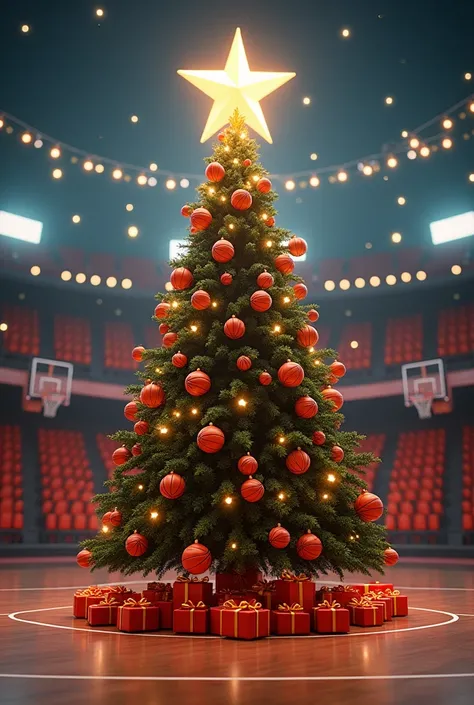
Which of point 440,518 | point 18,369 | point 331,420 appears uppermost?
point 18,369

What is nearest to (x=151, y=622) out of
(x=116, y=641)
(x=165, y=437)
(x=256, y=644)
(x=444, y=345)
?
(x=116, y=641)

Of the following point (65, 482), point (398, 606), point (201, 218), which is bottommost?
point (398, 606)

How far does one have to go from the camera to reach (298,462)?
6.04 meters

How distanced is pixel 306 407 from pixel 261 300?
105 centimetres

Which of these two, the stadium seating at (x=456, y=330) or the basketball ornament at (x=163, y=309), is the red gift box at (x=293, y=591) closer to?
the basketball ornament at (x=163, y=309)

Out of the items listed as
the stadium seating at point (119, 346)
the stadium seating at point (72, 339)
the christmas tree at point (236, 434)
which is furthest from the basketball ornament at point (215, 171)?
the stadium seating at point (119, 346)

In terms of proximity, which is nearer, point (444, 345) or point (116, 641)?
point (116, 641)

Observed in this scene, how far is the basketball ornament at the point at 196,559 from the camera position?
5.63 metres

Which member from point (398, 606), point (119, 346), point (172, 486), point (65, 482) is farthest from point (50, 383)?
point (172, 486)

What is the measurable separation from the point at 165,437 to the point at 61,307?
16900mm

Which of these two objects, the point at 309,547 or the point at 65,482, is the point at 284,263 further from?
the point at 65,482

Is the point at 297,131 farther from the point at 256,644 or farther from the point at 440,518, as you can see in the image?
the point at 256,644

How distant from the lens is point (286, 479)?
244 inches

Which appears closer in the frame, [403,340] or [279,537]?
[279,537]
